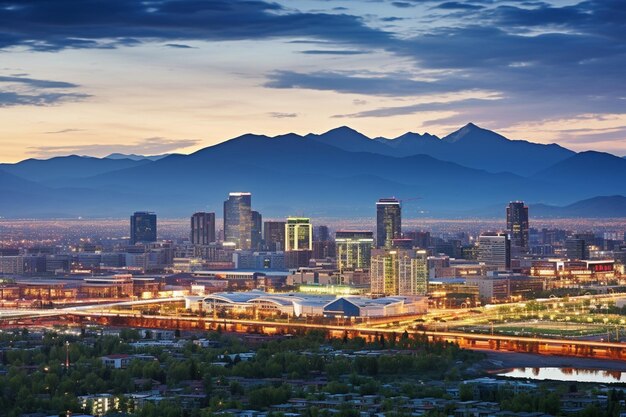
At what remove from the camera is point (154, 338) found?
57844 mm

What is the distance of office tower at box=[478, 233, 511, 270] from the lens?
10269 cm

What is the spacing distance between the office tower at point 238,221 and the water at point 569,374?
8251 cm

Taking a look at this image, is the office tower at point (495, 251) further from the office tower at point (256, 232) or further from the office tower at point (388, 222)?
the office tower at point (256, 232)

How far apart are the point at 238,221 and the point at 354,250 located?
1292 inches

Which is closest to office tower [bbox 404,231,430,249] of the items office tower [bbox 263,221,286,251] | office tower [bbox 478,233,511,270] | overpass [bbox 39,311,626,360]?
office tower [bbox 263,221,286,251]

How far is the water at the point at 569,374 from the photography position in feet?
153

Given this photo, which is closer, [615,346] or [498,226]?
[615,346]

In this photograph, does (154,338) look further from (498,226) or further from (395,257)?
(498,226)

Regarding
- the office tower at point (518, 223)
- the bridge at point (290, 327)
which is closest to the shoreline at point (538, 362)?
the bridge at point (290, 327)

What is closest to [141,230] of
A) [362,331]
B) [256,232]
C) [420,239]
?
[256,232]

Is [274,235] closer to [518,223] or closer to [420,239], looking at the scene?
[420,239]

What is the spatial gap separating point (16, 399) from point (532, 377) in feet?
51.3

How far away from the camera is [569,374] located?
159 feet

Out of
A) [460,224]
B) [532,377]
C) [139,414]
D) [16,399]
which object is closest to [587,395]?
[532,377]
